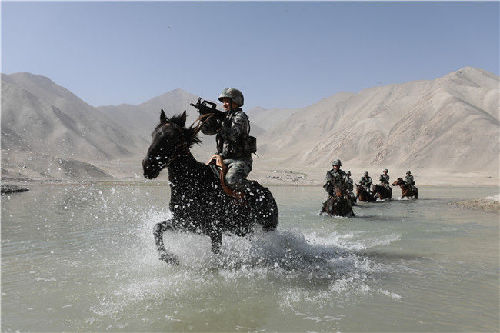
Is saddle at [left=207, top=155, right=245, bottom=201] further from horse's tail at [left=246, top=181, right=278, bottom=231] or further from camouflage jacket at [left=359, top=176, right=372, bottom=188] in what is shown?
camouflage jacket at [left=359, top=176, right=372, bottom=188]

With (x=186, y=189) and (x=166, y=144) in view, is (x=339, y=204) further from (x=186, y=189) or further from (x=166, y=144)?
(x=166, y=144)

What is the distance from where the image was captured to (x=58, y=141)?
87938 mm

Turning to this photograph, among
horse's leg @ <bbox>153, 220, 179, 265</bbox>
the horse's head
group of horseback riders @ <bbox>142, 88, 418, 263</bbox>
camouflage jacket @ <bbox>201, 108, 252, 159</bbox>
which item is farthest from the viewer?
camouflage jacket @ <bbox>201, 108, 252, 159</bbox>

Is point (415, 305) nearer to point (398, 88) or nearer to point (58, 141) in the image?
point (58, 141)

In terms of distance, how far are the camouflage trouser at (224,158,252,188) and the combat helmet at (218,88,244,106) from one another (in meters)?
1.10

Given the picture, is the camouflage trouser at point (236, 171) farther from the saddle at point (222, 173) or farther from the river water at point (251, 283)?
the river water at point (251, 283)

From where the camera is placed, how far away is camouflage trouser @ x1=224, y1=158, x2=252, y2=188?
21.1 ft

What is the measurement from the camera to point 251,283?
575 cm

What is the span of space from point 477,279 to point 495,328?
2.03 meters

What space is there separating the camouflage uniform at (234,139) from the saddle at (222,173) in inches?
3.4

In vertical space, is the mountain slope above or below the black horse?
above

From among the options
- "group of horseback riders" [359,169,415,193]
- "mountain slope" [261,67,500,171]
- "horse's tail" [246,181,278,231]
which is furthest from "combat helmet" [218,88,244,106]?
"mountain slope" [261,67,500,171]

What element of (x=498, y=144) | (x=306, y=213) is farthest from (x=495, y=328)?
(x=498, y=144)

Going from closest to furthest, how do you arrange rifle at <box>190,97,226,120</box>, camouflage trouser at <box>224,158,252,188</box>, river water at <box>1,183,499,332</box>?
river water at <box>1,183,499,332</box> → camouflage trouser at <box>224,158,252,188</box> → rifle at <box>190,97,226,120</box>
